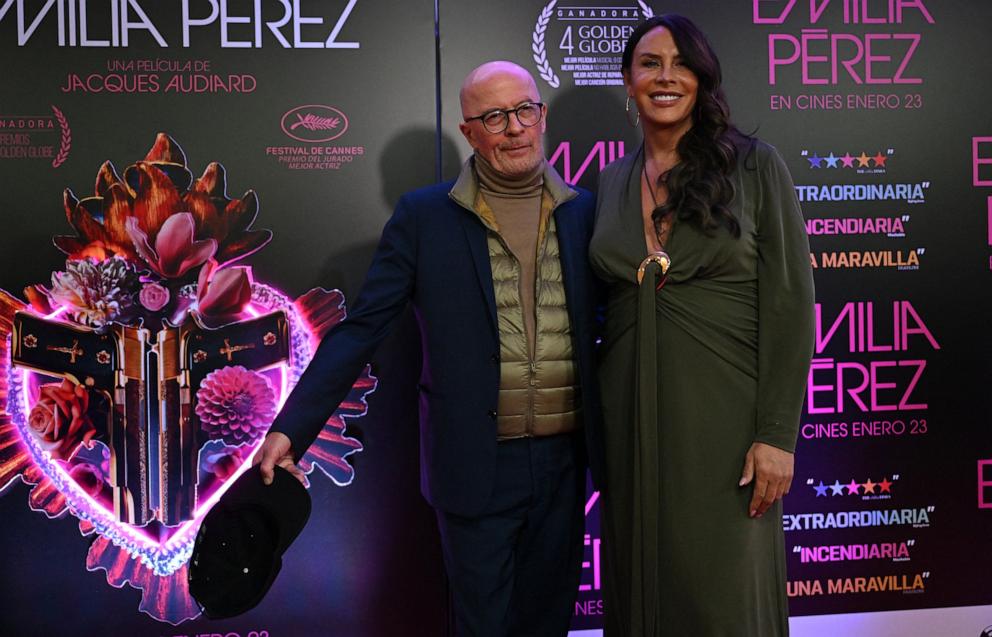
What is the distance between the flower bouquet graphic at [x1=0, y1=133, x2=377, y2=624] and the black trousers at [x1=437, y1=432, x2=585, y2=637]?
92 centimetres

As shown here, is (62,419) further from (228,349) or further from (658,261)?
(658,261)

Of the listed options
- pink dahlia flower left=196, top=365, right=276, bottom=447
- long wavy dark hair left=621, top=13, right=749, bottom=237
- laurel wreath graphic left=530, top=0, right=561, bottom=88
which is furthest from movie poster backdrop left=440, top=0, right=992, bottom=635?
pink dahlia flower left=196, top=365, right=276, bottom=447

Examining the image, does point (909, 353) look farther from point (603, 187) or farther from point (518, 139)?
point (518, 139)

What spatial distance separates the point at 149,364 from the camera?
9.22ft

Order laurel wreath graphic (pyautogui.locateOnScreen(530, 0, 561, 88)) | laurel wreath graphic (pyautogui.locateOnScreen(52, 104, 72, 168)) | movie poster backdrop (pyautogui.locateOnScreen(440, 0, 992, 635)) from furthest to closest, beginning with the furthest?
1. movie poster backdrop (pyautogui.locateOnScreen(440, 0, 992, 635))
2. laurel wreath graphic (pyautogui.locateOnScreen(530, 0, 561, 88))
3. laurel wreath graphic (pyautogui.locateOnScreen(52, 104, 72, 168))

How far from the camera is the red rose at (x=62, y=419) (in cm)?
280

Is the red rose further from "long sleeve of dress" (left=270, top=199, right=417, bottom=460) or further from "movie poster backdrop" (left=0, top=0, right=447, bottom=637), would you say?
"long sleeve of dress" (left=270, top=199, right=417, bottom=460)

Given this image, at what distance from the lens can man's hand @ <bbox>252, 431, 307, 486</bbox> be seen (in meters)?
2.05

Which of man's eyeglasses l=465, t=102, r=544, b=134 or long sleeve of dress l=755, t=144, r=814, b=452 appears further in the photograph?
man's eyeglasses l=465, t=102, r=544, b=134

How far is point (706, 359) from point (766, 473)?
1.00 ft

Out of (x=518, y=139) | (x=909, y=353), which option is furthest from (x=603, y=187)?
(x=909, y=353)

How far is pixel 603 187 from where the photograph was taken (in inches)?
93.2

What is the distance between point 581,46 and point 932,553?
2.19 m

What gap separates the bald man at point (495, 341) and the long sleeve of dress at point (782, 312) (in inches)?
17.6
